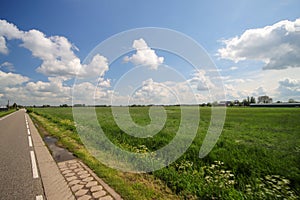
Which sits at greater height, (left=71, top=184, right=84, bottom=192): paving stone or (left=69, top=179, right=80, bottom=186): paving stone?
(left=69, top=179, right=80, bottom=186): paving stone

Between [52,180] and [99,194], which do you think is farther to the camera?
[52,180]

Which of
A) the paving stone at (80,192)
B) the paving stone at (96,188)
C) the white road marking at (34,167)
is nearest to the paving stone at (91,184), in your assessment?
the paving stone at (96,188)

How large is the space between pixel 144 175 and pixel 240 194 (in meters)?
2.61

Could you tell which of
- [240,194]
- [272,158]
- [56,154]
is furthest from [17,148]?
[272,158]

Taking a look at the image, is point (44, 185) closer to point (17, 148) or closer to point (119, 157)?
point (119, 157)

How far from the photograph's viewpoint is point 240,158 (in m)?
6.55

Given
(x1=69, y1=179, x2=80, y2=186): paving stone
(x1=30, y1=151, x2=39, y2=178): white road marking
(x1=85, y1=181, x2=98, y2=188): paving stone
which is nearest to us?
(x1=85, y1=181, x2=98, y2=188): paving stone

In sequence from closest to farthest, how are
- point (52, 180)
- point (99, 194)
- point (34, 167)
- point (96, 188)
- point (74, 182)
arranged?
point (99, 194), point (96, 188), point (74, 182), point (52, 180), point (34, 167)

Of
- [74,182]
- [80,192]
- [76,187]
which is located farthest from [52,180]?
[80,192]

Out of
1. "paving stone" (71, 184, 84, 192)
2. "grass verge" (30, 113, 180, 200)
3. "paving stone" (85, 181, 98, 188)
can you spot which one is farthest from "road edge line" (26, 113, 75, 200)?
"grass verge" (30, 113, 180, 200)

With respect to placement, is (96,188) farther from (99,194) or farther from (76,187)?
(76,187)

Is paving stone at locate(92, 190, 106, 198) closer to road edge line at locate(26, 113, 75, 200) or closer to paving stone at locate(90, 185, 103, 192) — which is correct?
paving stone at locate(90, 185, 103, 192)

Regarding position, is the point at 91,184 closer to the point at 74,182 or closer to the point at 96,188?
the point at 96,188

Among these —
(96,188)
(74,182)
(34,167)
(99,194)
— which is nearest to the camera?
(99,194)
